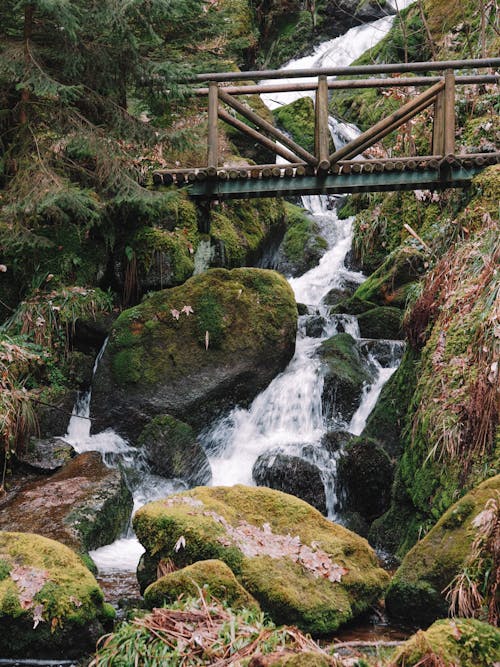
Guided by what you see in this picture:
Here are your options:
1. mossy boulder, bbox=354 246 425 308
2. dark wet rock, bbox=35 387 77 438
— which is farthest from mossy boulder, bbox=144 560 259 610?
mossy boulder, bbox=354 246 425 308

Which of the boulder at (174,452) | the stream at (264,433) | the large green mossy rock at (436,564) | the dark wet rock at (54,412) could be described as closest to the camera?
the large green mossy rock at (436,564)

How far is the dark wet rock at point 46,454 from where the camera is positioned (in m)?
7.20

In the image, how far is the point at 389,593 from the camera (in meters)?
4.70

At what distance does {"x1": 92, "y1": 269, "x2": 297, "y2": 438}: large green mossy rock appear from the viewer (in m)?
8.60

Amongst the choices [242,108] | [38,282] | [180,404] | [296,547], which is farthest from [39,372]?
[296,547]

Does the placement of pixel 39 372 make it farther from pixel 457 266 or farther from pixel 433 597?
pixel 433 597

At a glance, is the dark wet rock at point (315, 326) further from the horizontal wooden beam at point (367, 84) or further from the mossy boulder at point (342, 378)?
the horizontal wooden beam at point (367, 84)

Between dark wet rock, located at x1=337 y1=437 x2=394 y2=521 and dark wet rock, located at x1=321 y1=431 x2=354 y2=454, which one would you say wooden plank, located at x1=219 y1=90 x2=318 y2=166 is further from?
dark wet rock, located at x1=337 y1=437 x2=394 y2=521

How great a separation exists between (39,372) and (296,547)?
4939 millimetres

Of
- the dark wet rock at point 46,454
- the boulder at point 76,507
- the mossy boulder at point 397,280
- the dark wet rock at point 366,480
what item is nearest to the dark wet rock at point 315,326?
the mossy boulder at point 397,280

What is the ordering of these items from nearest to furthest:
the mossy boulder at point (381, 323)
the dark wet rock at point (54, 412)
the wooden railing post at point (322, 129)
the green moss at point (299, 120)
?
the dark wet rock at point (54, 412)
the wooden railing post at point (322, 129)
the mossy boulder at point (381, 323)
the green moss at point (299, 120)

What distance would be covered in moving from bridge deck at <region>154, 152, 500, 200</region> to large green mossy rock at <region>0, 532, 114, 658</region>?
572 centimetres

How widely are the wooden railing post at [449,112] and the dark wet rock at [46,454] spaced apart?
5.83m

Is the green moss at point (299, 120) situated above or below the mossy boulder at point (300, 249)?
above
